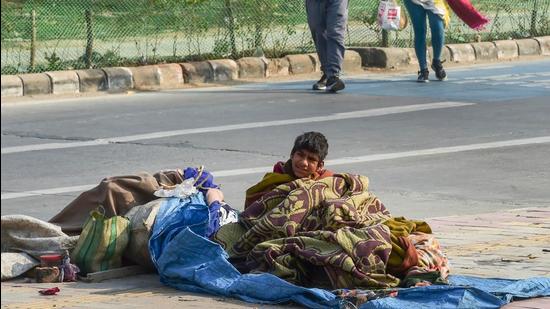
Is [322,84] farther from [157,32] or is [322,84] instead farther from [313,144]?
[313,144]

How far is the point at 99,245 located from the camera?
6.24 meters

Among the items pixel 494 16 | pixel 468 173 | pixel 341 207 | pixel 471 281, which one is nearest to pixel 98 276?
pixel 341 207

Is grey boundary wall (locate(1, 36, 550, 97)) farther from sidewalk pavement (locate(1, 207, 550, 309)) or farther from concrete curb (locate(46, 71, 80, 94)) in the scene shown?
sidewalk pavement (locate(1, 207, 550, 309))

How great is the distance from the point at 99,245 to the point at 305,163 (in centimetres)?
103

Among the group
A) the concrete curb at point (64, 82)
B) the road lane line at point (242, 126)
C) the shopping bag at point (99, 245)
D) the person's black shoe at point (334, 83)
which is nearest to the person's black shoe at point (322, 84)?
the person's black shoe at point (334, 83)

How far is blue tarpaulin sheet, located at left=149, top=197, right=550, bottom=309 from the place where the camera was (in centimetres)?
530

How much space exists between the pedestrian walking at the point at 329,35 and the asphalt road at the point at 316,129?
251 millimetres

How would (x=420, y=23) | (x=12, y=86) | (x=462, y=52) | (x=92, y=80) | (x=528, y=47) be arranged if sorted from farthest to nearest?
(x=528, y=47) → (x=462, y=52) → (x=420, y=23) → (x=92, y=80) → (x=12, y=86)

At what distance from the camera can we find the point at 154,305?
17.9 feet

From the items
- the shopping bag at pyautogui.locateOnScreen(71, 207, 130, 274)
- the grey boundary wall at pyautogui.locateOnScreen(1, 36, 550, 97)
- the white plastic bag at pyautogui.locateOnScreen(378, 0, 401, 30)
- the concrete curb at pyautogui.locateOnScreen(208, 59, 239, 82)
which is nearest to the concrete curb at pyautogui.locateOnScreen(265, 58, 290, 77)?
the grey boundary wall at pyautogui.locateOnScreen(1, 36, 550, 97)

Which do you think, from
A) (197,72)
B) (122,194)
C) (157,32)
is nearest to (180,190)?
(122,194)

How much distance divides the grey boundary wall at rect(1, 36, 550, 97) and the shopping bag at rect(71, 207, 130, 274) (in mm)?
8267

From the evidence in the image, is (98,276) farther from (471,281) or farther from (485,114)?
(485,114)

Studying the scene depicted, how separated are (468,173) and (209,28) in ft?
26.1
